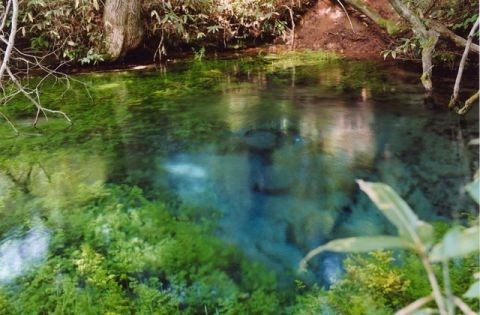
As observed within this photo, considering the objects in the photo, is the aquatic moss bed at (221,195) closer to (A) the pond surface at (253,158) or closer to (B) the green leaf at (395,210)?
(A) the pond surface at (253,158)

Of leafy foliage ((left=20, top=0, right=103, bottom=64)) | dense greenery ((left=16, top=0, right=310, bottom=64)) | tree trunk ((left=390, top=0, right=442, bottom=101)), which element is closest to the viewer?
tree trunk ((left=390, top=0, right=442, bottom=101))

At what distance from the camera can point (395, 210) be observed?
2.96ft

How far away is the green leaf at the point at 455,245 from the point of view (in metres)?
0.81

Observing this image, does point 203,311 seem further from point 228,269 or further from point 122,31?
point 122,31

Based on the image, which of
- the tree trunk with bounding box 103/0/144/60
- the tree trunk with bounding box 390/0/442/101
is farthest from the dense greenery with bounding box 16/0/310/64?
the tree trunk with bounding box 390/0/442/101

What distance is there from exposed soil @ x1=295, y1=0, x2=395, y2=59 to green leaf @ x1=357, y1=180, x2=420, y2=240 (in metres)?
8.41

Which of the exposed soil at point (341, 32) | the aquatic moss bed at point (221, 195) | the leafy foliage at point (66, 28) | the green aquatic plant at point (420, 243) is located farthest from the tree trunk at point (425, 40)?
the green aquatic plant at point (420, 243)

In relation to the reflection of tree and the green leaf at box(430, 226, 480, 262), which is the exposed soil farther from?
the green leaf at box(430, 226, 480, 262)

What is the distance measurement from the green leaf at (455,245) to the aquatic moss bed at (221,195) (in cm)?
184

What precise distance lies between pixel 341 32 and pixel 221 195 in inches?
255

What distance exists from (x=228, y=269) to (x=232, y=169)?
1.66m

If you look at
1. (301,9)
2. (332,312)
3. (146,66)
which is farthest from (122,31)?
(332,312)

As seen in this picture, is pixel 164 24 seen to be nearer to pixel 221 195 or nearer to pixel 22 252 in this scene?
pixel 221 195

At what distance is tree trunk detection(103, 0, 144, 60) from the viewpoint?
839 cm
